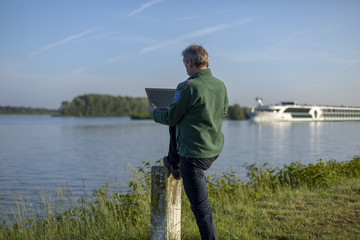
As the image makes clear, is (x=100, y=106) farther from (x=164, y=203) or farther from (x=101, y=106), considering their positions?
(x=164, y=203)

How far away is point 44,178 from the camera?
13531 mm

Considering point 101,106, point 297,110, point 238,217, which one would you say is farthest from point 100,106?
point 238,217

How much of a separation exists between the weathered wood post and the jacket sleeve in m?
0.61

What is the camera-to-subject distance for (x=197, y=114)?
2674 mm

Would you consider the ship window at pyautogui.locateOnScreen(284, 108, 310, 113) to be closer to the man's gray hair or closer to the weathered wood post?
the weathered wood post

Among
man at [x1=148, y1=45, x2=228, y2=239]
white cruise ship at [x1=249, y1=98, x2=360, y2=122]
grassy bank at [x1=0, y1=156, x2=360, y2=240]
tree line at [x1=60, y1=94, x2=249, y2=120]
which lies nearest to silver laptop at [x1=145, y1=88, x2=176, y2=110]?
man at [x1=148, y1=45, x2=228, y2=239]

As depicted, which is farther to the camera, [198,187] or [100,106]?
[100,106]

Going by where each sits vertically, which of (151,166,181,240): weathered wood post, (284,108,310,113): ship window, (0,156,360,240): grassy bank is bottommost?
(0,156,360,240): grassy bank

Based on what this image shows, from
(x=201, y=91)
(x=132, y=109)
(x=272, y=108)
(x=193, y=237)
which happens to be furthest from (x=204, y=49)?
(x=132, y=109)

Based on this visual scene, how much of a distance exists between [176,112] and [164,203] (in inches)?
40.4

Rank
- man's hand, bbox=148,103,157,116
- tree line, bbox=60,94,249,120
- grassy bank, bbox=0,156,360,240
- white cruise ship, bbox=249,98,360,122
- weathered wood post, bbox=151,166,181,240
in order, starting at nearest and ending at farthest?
man's hand, bbox=148,103,157,116, weathered wood post, bbox=151,166,181,240, grassy bank, bbox=0,156,360,240, white cruise ship, bbox=249,98,360,122, tree line, bbox=60,94,249,120

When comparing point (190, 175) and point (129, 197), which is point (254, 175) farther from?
point (190, 175)

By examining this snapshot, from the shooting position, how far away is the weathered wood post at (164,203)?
3.15 metres

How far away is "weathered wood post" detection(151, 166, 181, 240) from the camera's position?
3.15 m
